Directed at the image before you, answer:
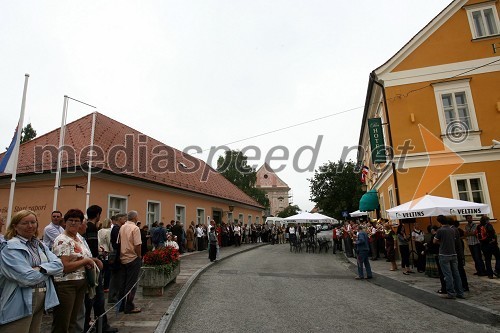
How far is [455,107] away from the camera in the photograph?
46.5 ft

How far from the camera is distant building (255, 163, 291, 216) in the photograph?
83.8 m

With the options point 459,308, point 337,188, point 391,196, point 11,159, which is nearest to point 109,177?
point 11,159

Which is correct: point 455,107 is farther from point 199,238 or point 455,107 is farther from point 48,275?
point 48,275

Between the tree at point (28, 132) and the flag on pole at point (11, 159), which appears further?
the tree at point (28, 132)

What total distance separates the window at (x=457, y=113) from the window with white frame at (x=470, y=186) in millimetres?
1369

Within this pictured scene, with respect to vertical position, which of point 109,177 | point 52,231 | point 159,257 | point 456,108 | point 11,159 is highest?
point 456,108

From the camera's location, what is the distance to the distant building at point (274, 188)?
3300 inches

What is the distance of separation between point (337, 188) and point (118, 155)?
78.2ft

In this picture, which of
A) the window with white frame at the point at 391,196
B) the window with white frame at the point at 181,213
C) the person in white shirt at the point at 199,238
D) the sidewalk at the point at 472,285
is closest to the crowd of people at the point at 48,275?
the sidewalk at the point at 472,285

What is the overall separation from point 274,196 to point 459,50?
71.3 meters

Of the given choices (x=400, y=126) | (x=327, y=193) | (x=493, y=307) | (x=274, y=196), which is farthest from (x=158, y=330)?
(x=274, y=196)

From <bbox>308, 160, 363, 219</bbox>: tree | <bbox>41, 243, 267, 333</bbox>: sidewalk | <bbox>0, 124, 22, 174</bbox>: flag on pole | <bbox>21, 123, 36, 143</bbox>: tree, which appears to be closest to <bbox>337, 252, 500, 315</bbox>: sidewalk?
<bbox>41, 243, 267, 333</bbox>: sidewalk

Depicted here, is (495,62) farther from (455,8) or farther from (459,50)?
(455,8)

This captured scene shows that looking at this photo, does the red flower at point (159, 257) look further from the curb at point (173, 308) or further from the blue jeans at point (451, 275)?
the blue jeans at point (451, 275)
